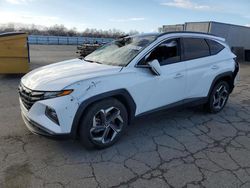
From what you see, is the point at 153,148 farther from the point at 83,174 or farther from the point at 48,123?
the point at 48,123

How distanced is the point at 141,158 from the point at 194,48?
2.40 meters

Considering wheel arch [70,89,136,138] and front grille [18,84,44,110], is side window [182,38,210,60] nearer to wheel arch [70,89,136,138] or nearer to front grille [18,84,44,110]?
wheel arch [70,89,136,138]

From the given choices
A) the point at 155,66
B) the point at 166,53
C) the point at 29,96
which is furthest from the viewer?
the point at 166,53

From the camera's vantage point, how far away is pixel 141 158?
Answer: 3.26m

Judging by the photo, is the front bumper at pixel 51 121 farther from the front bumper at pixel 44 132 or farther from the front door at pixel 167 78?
the front door at pixel 167 78

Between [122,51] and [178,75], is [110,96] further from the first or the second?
[178,75]

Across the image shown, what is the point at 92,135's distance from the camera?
129 inches

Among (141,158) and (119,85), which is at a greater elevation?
(119,85)

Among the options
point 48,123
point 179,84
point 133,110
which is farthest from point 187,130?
point 48,123

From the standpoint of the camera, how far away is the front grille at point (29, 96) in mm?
3010

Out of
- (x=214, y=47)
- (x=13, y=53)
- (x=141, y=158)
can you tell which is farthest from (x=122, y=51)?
(x=13, y=53)

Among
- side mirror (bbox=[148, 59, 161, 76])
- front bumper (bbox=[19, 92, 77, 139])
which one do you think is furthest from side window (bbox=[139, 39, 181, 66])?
front bumper (bbox=[19, 92, 77, 139])

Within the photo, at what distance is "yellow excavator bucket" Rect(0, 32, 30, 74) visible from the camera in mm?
7871

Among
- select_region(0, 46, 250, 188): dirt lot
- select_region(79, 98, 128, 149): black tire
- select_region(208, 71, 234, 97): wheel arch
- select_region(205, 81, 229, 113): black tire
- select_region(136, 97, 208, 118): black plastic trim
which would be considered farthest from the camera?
select_region(205, 81, 229, 113): black tire
